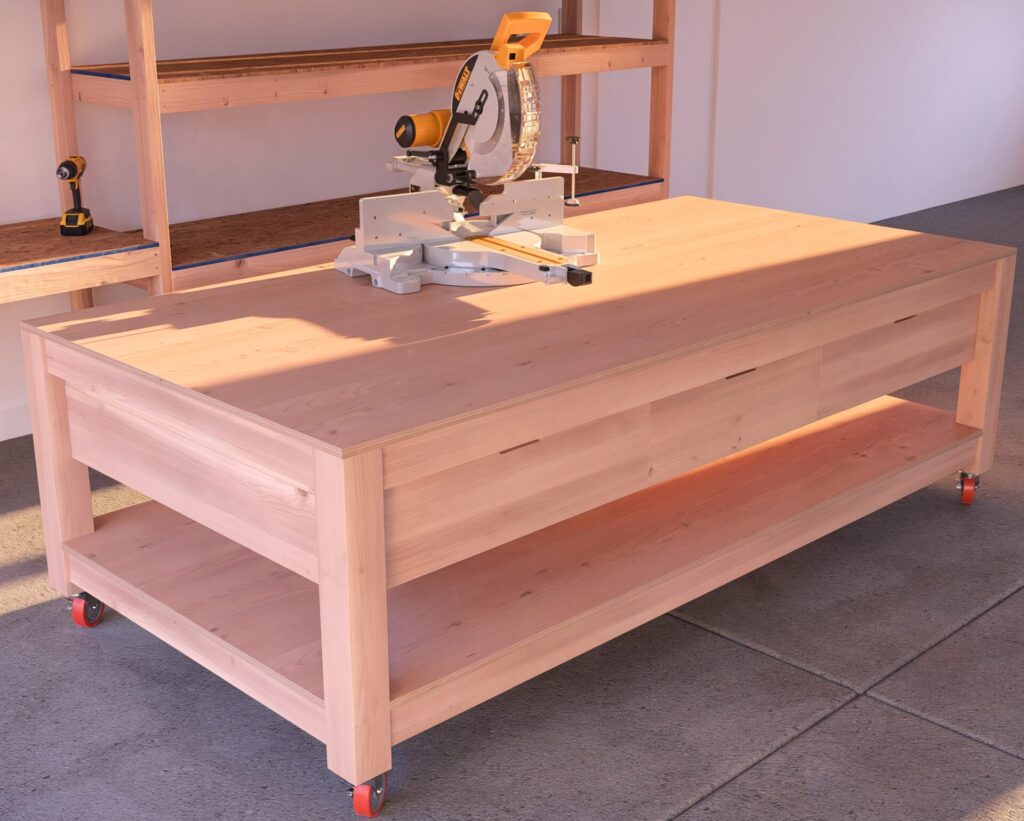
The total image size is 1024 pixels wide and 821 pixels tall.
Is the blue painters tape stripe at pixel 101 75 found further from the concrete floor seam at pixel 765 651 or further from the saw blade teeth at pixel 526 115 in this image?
the concrete floor seam at pixel 765 651

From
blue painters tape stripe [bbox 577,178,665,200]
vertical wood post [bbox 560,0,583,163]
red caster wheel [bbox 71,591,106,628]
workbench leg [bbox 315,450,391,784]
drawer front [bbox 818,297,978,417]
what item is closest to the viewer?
workbench leg [bbox 315,450,391,784]

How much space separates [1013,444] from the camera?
10.9 feet

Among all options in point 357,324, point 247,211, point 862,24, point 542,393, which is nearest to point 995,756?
point 542,393

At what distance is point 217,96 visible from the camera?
114 inches

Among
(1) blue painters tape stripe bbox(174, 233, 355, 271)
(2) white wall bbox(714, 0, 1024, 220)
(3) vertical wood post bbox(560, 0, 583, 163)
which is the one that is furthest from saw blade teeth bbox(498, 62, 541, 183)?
(2) white wall bbox(714, 0, 1024, 220)

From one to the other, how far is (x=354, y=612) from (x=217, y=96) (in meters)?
1.60

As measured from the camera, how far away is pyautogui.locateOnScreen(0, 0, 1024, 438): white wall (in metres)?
3.31

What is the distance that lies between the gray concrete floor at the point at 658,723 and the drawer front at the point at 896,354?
383 mm

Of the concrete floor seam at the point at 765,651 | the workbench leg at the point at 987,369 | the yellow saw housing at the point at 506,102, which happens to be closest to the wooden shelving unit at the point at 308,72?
the yellow saw housing at the point at 506,102

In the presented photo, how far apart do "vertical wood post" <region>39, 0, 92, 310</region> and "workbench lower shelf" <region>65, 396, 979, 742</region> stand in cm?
110

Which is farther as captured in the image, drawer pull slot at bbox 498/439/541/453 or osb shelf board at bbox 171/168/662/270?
osb shelf board at bbox 171/168/662/270

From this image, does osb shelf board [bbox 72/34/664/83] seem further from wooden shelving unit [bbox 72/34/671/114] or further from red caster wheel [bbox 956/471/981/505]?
red caster wheel [bbox 956/471/981/505]

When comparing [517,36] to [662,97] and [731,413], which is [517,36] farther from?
[662,97]

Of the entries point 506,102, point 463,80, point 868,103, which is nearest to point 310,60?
point 463,80
